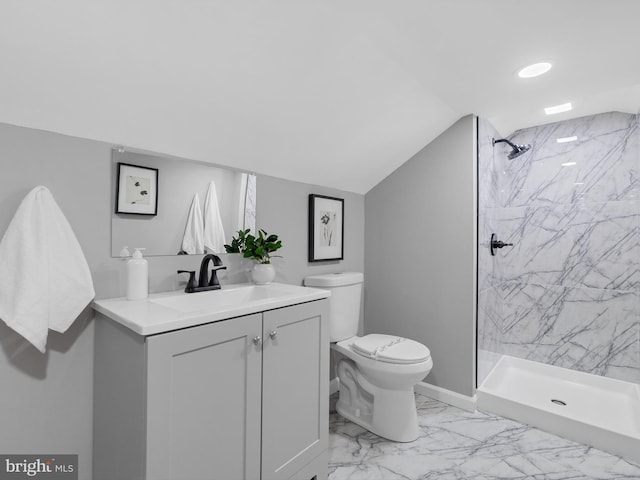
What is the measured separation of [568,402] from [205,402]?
8.48 ft

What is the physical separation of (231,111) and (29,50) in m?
0.72

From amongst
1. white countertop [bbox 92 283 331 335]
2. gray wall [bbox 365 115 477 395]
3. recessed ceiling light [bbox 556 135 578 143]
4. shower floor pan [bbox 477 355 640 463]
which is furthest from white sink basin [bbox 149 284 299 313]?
recessed ceiling light [bbox 556 135 578 143]

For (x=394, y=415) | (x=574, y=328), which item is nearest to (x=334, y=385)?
(x=394, y=415)

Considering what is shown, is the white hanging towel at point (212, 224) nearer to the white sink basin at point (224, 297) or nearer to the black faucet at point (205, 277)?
the black faucet at point (205, 277)

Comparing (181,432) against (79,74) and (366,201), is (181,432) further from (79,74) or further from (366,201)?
(366,201)

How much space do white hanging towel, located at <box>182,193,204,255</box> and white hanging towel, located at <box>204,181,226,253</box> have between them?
0.10 feet

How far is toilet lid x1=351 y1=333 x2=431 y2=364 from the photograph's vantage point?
185 centimetres

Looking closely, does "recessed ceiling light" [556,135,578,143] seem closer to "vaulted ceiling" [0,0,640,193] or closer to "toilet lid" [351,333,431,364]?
"vaulted ceiling" [0,0,640,193]

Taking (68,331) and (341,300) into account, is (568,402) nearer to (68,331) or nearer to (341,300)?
(341,300)

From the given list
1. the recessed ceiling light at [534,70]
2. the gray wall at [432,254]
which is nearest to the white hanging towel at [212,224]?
the gray wall at [432,254]

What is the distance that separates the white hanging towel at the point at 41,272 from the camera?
1068 mm

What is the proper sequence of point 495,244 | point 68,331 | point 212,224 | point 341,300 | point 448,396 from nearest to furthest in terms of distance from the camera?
point 68,331 < point 212,224 < point 341,300 < point 448,396 < point 495,244

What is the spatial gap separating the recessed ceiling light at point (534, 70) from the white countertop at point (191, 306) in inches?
62.7

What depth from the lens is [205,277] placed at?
161 centimetres
